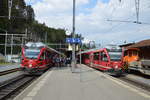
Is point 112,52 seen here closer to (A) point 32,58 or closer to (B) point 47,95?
(A) point 32,58

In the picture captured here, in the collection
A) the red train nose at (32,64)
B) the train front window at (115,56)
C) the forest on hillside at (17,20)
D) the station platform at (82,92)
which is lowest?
the station platform at (82,92)

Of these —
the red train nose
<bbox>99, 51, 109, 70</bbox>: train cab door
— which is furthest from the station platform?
<bbox>99, 51, 109, 70</bbox>: train cab door

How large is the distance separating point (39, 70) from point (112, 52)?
7258 millimetres

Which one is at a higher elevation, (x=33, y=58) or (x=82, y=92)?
(x=33, y=58)

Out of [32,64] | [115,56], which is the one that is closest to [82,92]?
[32,64]

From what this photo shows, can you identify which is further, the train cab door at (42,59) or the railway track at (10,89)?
the train cab door at (42,59)

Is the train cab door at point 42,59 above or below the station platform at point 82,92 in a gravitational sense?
above

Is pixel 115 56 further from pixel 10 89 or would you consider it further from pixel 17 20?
pixel 17 20

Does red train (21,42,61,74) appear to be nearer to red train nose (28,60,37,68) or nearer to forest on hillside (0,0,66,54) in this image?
red train nose (28,60,37,68)

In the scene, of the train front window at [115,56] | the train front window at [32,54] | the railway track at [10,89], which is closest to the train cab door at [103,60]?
the train front window at [115,56]

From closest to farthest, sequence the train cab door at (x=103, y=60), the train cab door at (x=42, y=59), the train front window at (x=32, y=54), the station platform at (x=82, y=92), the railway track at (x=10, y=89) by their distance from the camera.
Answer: the station platform at (x=82, y=92) < the railway track at (x=10, y=89) < the train front window at (x=32, y=54) < the train cab door at (x=42, y=59) < the train cab door at (x=103, y=60)

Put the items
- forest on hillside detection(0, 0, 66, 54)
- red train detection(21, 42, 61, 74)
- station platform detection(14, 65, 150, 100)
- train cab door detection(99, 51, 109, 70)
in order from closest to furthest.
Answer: station platform detection(14, 65, 150, 100) → red train detection(21, 42, 61, 74) → train cab door detection(99, 51, 109, 70) → forest on hillside detection(0, 0, 66, 54)

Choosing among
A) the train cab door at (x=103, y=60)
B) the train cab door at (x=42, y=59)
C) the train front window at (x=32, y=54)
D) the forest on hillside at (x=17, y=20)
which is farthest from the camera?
the forest on hillside at (x=17, y=20)

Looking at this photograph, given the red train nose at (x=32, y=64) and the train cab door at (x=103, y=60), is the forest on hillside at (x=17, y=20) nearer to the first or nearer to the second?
the train cab door at (x=103, y=60)
